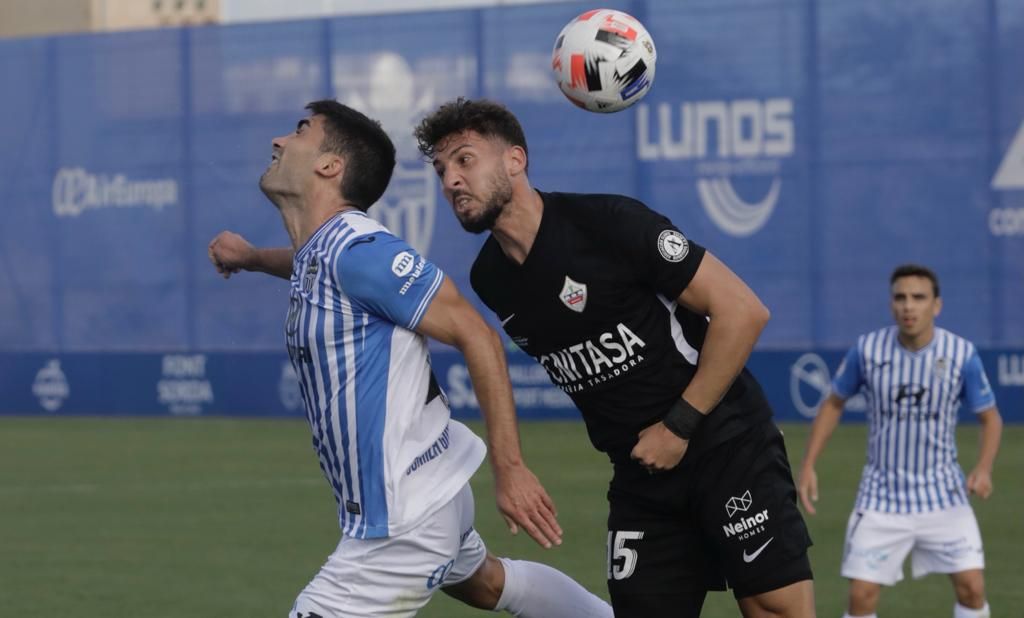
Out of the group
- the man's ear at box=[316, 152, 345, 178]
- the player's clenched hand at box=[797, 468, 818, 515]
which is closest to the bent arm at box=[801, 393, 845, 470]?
the player's clenched hand at box=[797, 468, 818, 515]

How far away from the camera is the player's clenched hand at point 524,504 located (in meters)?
5.27

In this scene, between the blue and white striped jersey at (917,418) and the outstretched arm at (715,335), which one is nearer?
the outstretched arm at (715,335)

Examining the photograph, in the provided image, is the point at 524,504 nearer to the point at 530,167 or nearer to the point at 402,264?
Result: the point at 402,264

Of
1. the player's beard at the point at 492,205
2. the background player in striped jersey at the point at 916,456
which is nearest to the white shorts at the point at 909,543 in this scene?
the background player in striped jersey at the point at 916,456

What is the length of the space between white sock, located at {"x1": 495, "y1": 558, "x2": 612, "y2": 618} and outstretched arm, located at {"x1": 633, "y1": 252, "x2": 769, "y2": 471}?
2.77 ft

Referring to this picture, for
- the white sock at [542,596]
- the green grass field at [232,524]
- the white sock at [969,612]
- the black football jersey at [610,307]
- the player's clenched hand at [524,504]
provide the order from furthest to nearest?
the green grass field at [232,524], the white sock at [969,612], the white sock at [542,596], the black football jersey at [610,307], the player's clenched hand at [524,504]

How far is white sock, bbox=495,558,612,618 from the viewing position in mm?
6301

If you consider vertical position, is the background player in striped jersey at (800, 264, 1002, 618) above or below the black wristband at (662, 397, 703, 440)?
below

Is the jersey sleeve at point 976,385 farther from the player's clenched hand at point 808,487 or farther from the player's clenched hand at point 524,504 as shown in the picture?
the player's clenched hand at point 524,504

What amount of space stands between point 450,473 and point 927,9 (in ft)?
60.3

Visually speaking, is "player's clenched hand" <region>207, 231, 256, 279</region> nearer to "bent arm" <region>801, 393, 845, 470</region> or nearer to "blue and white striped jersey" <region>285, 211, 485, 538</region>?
"blue and white striped jersey" <region>285, 211, 485, 538</region>

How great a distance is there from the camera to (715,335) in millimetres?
5617

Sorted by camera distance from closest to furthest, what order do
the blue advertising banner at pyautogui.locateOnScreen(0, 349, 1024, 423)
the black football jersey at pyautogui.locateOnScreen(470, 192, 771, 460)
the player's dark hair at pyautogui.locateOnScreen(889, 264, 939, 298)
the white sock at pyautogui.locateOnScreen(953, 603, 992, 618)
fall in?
the black football jersey at pyautogui.locateOnScreen(470, 192, 771, 460) → the white sock at pyautogui.locateOnScreen(953, 603, 992, 618) → the player's dark hair at pyautogui.locateOnScreen(889, 264, 939, 298) → the blue advertising banner at pyautogui.locateOnScreen(0, 349, 1024, 423)

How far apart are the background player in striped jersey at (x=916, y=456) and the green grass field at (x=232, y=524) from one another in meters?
0.70
